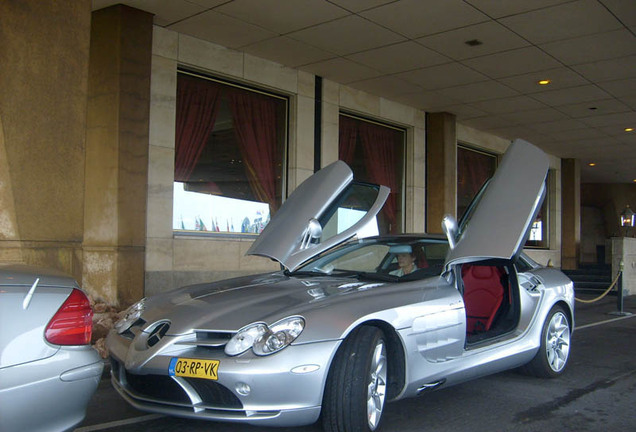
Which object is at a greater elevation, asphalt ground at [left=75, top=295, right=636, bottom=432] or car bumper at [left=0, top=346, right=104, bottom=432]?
car bumper at [left=0, top=346, right=104, bottom=432]

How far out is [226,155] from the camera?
35.6 ft

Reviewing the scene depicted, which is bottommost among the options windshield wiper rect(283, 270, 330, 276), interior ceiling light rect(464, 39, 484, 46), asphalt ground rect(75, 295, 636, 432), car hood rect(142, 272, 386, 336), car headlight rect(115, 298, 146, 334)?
asphalt ground rect(75, 295, 636, 432)

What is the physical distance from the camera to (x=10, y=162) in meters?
6.23

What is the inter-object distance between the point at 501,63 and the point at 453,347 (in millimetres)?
7782

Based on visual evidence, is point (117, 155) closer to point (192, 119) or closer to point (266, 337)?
point (192, 119)

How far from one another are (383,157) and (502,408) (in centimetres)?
999

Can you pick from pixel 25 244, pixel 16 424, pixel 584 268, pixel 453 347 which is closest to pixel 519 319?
pixel 453 347

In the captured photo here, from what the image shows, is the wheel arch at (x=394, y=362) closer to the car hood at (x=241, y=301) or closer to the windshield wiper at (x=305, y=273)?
the car hood at (x=241, y=301)

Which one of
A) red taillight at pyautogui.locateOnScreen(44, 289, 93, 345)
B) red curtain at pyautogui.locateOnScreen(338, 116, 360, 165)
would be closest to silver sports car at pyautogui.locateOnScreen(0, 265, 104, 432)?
red taillight at pyautogui.locateOnScreen(44, 289, 93, 345)

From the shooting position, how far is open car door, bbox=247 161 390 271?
464cm

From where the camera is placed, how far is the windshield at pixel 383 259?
16.0 feet

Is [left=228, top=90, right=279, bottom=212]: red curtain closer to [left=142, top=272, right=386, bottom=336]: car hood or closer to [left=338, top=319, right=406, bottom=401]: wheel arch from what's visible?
[left=142, top=272, right=386, bottom=336]: car hood

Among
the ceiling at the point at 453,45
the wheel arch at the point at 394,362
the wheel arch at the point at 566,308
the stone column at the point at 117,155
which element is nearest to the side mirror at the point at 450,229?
the wheel arch at the point at 394,362

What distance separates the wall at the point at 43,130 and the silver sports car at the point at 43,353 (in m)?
3.60
